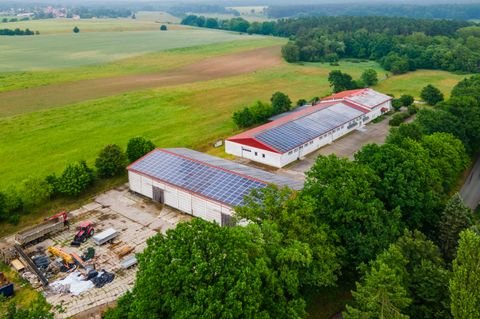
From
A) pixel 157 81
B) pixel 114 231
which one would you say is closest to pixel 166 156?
pixel 114 231

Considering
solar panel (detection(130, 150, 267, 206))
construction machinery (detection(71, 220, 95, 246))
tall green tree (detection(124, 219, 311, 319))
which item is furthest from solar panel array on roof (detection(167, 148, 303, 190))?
tall green tree (detection(124, 219, 311, 319))

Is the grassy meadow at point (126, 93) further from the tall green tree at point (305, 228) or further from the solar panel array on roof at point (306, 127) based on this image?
the tall green tree at point (305, 228)

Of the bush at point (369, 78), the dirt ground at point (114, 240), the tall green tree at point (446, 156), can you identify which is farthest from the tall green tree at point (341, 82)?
the dirt ground at point (114, 240)

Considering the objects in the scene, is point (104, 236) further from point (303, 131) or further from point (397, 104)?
point (397, 104)

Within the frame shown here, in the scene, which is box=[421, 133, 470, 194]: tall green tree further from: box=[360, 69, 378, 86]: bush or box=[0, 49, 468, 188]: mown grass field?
box=[360, 69, 378, 86]: bush

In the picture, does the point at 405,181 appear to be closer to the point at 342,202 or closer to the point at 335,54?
the point at 342,202

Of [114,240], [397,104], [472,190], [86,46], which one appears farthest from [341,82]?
[86,46]
